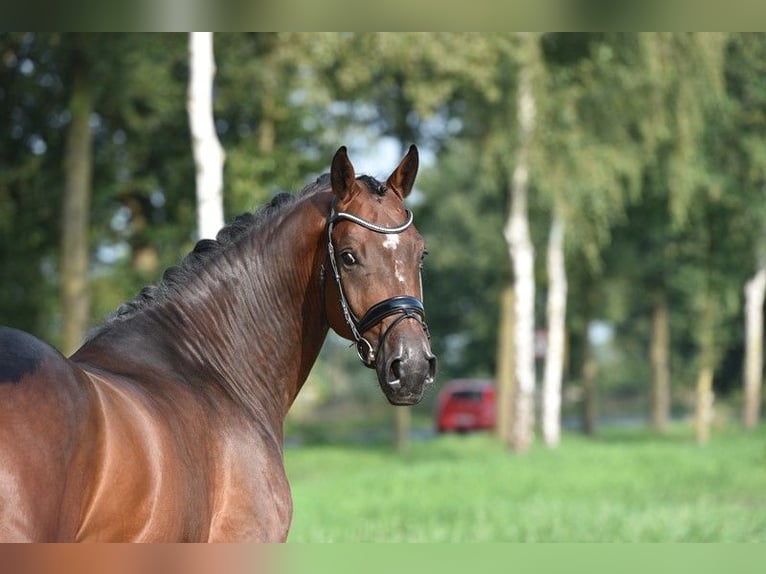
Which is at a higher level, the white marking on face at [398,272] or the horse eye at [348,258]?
the horse eye at [348,258]

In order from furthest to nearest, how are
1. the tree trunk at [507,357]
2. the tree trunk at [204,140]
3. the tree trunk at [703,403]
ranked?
1. the tree trunk at [703,403]
2. the tree trunk at [507,357]
3. the tree trunk at [204,140]

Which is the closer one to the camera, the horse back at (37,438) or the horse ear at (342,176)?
the horse back at (37,438)

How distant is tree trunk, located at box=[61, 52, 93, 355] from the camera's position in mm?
16031

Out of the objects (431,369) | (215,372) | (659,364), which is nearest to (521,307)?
(659,364)

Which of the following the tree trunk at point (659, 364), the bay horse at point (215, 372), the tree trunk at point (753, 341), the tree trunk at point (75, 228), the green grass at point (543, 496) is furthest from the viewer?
the tree trunk at point (659, 364)

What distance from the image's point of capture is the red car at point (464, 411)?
4212cm

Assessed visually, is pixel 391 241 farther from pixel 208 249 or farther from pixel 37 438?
pixel 37 438

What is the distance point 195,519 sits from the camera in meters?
3.48

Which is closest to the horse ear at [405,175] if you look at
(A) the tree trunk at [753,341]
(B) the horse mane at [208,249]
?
(B) the horse mane at [208,249]

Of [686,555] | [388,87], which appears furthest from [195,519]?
[388,87]

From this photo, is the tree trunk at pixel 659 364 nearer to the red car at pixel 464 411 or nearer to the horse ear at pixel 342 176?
the red car at pixel 464 411

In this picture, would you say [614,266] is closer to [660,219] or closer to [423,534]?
[660,219]

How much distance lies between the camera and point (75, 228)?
16500 millimetres

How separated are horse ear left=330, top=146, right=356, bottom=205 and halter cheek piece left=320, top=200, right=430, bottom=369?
73 mm
